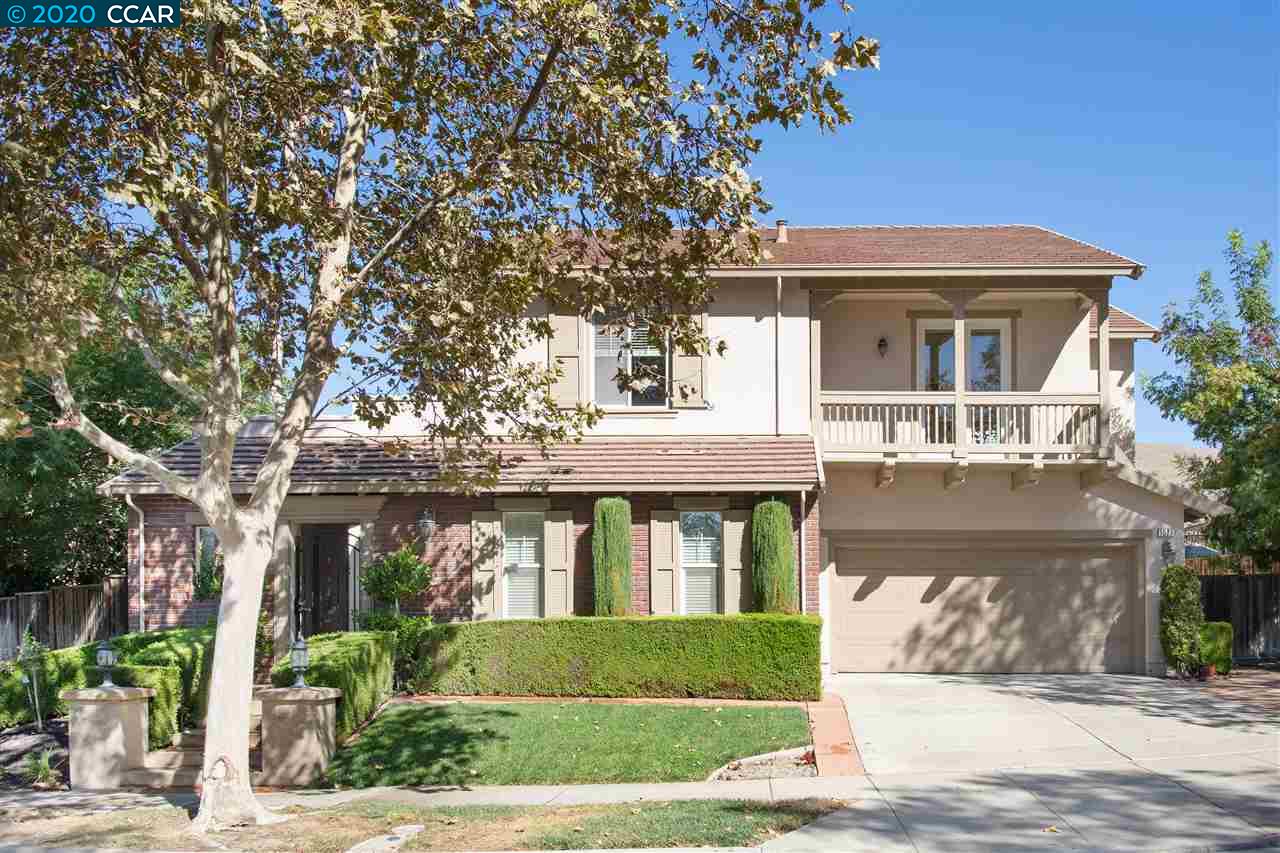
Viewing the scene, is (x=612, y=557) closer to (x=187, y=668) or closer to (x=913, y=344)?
(x=187, y=668)

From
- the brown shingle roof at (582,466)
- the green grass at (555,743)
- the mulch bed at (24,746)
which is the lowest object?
the mulch bed at (24,746)

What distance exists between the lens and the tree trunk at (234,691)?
10.1 meters

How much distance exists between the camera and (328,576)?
19328 millimetres

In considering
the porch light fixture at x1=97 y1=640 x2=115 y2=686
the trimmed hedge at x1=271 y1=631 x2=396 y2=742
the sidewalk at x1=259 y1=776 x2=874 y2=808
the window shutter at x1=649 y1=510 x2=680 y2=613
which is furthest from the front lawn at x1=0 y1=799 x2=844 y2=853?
the window shutter at x1=649 y1=510 x2=680 y2=613

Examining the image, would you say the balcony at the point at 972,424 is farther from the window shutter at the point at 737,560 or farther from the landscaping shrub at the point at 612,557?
the landscaping shrub at the point at 612,557

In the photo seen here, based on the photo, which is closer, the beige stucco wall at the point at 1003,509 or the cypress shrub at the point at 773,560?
the cypress shrub at the point at 773,560

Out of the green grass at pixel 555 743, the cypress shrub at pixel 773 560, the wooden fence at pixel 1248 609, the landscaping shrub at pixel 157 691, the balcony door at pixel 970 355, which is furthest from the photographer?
the wooden fence at pixel 1248 609

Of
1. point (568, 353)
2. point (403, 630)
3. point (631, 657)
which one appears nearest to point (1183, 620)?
point (631, 657)

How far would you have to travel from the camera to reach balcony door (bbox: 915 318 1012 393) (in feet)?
65.4

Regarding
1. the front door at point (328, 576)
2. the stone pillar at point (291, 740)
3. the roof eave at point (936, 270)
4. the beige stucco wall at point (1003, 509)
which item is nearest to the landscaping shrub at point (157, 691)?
the stone pillar at point (291, 740)

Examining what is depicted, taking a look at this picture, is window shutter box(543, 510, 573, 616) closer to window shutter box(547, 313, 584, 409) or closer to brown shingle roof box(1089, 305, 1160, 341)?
window shutter box(547, 313, 584, 409)

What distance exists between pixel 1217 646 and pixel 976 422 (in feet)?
17.0

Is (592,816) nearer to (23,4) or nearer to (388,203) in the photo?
(388,203)

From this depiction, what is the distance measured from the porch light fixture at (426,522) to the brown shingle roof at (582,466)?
638 mm
